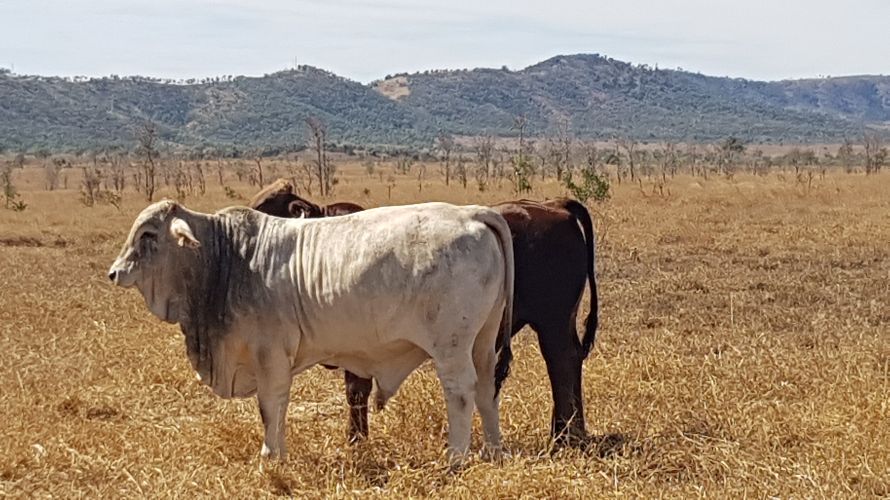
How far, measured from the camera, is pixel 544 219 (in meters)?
7.20

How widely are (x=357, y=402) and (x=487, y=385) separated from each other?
0.99 m

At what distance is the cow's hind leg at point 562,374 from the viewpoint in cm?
705

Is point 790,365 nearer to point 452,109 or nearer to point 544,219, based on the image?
point 544,219

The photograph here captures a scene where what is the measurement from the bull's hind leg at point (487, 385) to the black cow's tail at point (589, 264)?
0.83 meters

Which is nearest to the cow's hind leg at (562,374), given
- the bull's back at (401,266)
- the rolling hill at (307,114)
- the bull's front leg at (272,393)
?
the bull's back at (401,266)

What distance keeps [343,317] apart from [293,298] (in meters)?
0.34

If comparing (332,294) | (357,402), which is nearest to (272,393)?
(332,294)

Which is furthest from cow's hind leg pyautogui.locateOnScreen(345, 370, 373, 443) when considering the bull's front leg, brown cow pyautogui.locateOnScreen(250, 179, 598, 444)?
Answer: the bull's front leg

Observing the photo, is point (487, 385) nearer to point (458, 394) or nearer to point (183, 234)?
point (458, 394)

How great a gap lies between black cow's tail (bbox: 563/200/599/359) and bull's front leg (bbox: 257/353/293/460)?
6.84ft

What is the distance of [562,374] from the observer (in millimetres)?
7117

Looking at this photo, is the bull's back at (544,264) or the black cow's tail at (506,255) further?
the bull's back at (544,264)

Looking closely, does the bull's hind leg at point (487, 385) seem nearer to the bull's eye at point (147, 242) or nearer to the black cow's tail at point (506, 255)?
the black cow's tail at point (506, 255)

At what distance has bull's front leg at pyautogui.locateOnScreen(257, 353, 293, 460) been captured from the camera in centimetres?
647
